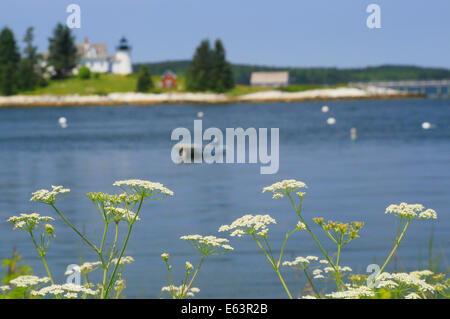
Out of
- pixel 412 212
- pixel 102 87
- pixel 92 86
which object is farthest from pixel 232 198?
pixel 102 87

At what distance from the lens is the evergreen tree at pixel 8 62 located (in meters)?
134

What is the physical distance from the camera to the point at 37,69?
144625mm

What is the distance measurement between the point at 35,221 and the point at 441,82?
172 m

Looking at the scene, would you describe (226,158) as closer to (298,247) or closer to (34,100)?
(298,247)

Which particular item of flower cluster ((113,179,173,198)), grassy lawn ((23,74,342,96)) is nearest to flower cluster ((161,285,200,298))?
flower cluster ((113,179,173,198))

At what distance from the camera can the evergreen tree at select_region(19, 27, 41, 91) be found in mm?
137000

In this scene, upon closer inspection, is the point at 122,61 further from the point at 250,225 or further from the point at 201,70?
the point at 250,225

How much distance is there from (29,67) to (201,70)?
36.3m

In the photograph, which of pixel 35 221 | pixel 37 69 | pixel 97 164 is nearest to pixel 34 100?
pixel 37 69

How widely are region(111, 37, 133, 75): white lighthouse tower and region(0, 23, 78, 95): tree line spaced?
2386 cm

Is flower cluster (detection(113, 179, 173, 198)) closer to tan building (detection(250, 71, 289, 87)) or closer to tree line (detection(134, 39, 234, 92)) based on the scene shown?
tree line (detection(134, 39, 234, 92))

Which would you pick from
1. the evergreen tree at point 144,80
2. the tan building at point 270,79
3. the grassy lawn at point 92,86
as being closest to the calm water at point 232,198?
the evergreen tree at point 144,80

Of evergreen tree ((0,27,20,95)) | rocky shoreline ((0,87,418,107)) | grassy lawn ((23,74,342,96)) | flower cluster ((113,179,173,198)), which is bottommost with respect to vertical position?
rocky shoreline ((0,87,418,107))

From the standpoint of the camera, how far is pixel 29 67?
460 feet
